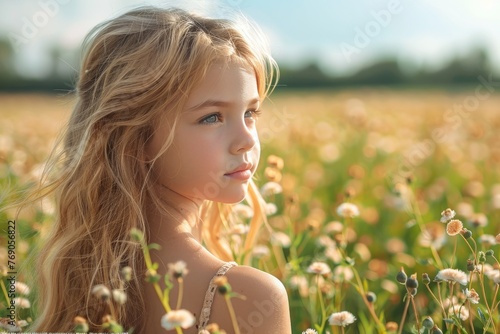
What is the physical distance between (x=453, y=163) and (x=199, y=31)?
10.3ft

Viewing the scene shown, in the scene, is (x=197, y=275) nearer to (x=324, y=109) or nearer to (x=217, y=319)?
(x=217, y=319)

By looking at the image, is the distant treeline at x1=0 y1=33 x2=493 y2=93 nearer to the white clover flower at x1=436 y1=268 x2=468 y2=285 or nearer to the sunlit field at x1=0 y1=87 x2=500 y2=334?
the sunlit field at x1=0 y1=87 x2=500 y2=334

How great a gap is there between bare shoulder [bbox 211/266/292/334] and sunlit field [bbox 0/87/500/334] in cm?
2

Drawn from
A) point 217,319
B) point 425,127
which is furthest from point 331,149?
point 217,319

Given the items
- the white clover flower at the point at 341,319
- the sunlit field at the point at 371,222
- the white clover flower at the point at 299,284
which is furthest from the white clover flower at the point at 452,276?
the white clover flower at the point at 299,284

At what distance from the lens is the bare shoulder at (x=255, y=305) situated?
1.57 metres

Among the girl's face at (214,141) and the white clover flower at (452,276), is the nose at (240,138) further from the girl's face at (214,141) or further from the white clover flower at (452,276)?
the white clover flower at (452,276)

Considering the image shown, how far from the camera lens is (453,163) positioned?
4.68m

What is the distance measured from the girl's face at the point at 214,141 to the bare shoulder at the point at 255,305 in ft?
0.90

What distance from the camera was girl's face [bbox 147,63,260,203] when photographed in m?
1.77

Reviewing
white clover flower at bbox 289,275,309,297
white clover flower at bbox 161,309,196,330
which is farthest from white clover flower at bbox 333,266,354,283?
white clover flower at bbox 161,309,196,330

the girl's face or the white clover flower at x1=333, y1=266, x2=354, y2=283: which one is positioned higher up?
the girl's face

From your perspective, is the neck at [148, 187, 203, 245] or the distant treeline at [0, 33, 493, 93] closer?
the neck at [148, 187, 203, 245]

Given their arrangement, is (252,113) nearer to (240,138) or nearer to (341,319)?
(240,138)
